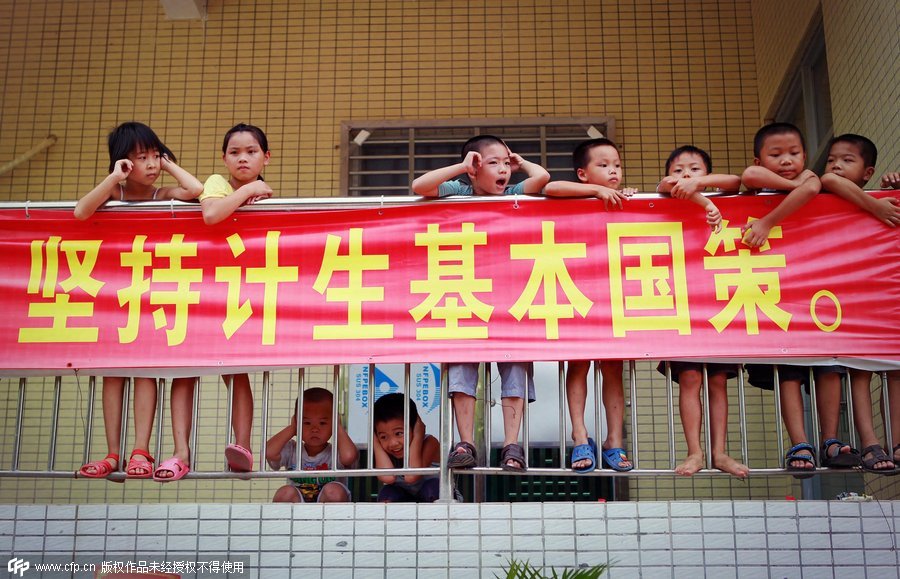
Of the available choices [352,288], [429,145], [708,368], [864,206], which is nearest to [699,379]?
[708,368]

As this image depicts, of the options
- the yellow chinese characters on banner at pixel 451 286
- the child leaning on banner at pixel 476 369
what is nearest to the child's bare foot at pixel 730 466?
the child leaning on banner at pixel 476 369

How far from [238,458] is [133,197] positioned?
152cm

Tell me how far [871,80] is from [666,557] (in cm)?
317

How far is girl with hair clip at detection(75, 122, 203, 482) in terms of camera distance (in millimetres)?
4754

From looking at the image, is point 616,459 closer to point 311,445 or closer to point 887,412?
point 887,412

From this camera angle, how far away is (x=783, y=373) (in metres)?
5.01

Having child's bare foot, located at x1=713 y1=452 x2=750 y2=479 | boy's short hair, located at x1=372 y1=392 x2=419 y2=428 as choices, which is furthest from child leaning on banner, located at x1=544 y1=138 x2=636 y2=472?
boy's short hair, located at x1=372 y1=392 x2=419 y2=428

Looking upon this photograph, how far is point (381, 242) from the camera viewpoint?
5.04 m

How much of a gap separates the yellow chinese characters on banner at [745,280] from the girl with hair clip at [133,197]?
241 centimetres

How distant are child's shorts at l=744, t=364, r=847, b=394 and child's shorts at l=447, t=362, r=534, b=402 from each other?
111cm

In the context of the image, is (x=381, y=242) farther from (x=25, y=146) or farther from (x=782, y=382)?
(x=25, y=146)

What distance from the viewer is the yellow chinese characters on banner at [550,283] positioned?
4.87 m

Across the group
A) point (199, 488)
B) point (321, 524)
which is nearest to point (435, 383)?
point (199, 488)

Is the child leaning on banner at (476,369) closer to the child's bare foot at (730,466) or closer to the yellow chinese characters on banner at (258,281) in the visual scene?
the yellow chinese characters on banner at (258,281)
